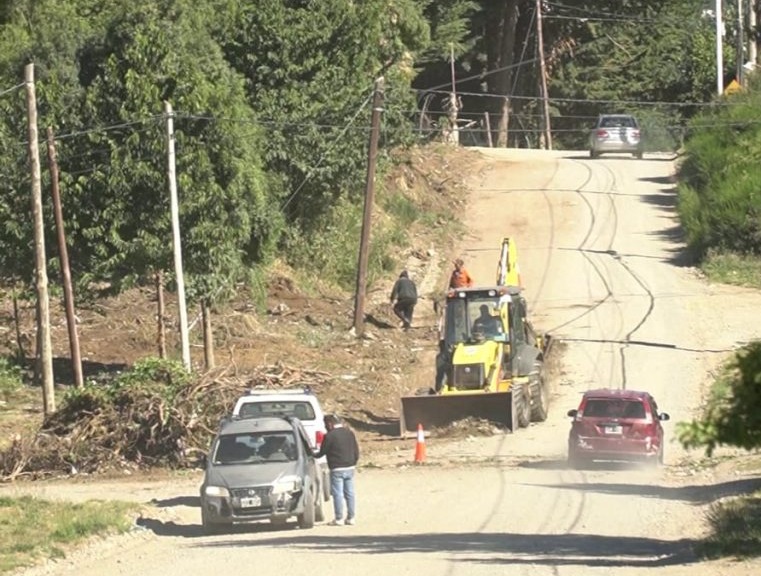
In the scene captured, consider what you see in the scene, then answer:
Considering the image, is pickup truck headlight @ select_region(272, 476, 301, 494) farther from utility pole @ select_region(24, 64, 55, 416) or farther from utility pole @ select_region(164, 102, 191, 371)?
utility pole @ select_region(164, 102, 191, 371)

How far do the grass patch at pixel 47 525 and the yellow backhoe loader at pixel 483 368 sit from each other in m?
9.20

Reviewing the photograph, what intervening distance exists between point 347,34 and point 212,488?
31.7 meters

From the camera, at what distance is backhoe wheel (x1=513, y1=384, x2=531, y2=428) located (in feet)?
108

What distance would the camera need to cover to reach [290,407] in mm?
27406

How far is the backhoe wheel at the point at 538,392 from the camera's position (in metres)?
34.4

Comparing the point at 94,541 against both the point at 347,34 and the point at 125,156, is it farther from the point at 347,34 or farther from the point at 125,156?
the point at 347,34

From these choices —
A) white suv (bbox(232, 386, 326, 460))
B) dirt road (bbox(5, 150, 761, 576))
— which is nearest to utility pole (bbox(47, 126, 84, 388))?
dirt road (bbox(5, 150, 761, 576))

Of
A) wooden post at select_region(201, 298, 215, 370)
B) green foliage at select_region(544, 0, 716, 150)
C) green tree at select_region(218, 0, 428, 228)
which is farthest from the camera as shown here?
green foliage at select_region(544, 0, 716, 150)

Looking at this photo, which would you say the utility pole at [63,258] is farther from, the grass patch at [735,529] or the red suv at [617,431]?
the grass patch at [735,529]

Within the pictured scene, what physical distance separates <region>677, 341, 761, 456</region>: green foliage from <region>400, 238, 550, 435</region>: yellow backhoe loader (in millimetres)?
17774

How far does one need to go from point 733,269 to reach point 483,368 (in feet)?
66.8

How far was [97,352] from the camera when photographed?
144 feet

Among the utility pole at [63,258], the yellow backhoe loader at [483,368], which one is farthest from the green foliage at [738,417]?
the utility pole at [63,258]

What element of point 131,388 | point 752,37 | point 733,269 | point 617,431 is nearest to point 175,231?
point 131,388
